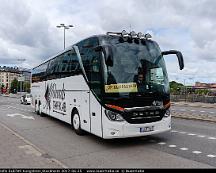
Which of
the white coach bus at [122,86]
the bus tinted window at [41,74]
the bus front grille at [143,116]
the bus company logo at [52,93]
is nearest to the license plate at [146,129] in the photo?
the white coach bus at [122,86]

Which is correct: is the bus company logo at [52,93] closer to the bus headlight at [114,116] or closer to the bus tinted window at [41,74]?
the bus tinted window at [41,74]

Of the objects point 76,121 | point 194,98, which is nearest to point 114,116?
point 76,121

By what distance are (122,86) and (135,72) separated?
60cm

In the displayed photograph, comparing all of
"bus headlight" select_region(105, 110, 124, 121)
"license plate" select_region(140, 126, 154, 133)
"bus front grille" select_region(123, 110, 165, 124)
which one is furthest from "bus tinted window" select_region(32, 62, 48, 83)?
"license plate" select_region(140, 126, 154, 133)

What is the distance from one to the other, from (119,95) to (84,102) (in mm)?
1987

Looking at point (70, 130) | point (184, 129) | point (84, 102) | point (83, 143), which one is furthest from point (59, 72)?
point (184, 129)

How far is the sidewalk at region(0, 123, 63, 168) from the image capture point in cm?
667

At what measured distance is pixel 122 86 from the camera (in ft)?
27.9

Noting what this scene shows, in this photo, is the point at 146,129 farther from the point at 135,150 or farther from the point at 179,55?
the point at 179,55

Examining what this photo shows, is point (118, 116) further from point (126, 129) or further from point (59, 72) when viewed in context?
point (59, 72)

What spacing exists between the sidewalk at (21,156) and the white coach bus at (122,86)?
2000 mm

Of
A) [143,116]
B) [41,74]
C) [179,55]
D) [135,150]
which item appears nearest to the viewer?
[135,150]

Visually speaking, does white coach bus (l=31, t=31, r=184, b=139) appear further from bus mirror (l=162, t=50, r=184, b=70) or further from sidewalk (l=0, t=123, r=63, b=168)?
sidewalk (l=0, t=123, r=63, b=168)

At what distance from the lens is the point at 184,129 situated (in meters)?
12.0
